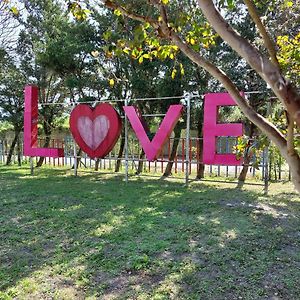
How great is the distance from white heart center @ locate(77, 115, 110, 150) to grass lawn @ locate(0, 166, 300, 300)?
1.98m

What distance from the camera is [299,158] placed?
135 centimetres

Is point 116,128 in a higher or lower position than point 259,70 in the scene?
higher

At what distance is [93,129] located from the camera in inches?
334

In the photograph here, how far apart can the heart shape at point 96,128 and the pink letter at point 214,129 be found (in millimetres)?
2001

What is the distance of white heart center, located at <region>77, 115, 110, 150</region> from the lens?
27.2 feet

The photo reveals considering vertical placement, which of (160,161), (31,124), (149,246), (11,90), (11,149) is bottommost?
(149,246)

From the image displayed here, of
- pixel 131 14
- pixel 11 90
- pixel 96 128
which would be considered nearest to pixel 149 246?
pixel 131 14

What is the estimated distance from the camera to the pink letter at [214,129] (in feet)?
22.7

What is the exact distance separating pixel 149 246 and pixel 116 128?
4.55 metres

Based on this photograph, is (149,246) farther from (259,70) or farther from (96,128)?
(96,128)

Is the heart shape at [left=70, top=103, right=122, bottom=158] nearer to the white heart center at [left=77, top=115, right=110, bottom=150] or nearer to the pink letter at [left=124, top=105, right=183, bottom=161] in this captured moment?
the white heart center at [left=77, top=115, right=110, bottom=150]

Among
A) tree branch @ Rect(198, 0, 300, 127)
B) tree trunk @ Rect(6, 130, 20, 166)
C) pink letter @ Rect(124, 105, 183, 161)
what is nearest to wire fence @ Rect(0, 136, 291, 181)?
tree trunk @ Rect(6, 130, 20, 166)

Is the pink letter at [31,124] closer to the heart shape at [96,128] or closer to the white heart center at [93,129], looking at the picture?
the heart shape at [96,128]

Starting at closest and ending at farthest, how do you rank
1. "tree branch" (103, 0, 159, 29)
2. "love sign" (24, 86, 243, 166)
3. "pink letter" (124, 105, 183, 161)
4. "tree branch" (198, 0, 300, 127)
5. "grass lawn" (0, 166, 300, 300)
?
"tree branch" (198, 0, 300, 127) < "tree branch" (103, 0, 159, 29) < "grass lawn" (0, 166, 300, 300) < "love sign" (24, 86, 243, 166) < "pink letter" (124, 105, 183, 161)
